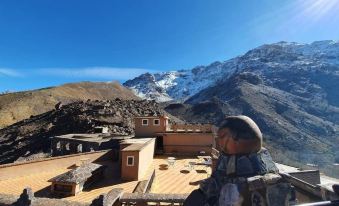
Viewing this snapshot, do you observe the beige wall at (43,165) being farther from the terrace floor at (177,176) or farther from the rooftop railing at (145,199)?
the rooftop railing at (145,199)

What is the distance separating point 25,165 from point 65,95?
9051cm

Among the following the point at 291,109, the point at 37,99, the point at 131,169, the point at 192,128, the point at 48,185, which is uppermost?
the point at 37,99

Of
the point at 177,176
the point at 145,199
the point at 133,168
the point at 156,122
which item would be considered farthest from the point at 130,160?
the point at 145,199

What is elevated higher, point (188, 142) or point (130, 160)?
point (188, 142)

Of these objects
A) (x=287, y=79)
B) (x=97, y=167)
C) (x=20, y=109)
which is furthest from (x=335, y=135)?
(x=20, y=109)

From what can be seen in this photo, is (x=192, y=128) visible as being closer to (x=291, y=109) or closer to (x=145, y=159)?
(x=145, y=159)

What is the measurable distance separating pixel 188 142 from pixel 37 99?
81.5 metres

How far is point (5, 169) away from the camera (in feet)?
68.8

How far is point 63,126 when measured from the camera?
57000mm

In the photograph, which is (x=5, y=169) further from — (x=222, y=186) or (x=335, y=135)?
(x=335, y=135)

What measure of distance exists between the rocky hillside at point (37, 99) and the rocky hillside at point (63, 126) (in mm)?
20762

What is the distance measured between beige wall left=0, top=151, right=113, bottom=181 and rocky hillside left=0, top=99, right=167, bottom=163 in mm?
20383

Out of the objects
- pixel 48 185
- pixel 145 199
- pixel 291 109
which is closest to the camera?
pixel 145 199

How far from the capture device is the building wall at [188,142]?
101 ft
